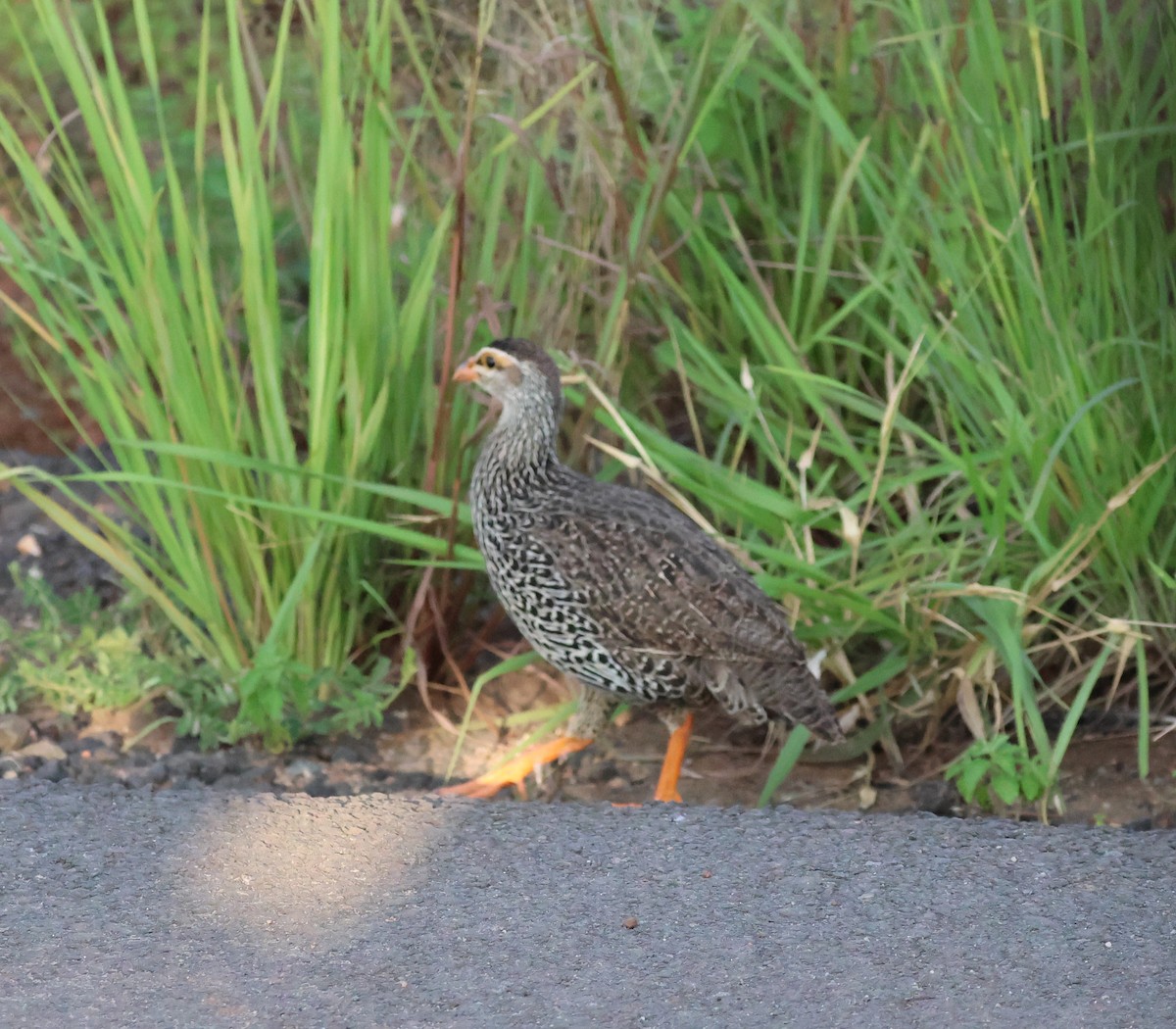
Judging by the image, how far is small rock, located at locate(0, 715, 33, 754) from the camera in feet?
12.8

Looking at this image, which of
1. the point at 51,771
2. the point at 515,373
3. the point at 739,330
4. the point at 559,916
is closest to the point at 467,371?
the point at 515,373

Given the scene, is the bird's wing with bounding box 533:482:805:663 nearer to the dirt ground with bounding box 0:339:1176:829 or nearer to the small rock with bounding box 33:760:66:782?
the dirt ground with bounding box 0:339:1176:829

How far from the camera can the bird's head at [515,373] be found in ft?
12.4

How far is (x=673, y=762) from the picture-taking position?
3734 mm

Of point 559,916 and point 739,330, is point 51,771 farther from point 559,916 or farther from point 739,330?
point 739,330

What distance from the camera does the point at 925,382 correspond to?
404cm

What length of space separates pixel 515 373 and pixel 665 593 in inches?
25.2

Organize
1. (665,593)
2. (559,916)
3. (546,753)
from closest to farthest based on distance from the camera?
1. (559,916)
2. (665,593)
3. (546,753)

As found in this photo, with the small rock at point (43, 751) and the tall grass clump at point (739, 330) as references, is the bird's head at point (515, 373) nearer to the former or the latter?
the tall grass clump at point (739, 330)

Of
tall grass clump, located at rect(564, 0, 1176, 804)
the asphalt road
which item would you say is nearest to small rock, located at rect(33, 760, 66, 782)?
the asphalt road

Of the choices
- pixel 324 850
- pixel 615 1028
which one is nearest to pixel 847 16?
pixel 324 850

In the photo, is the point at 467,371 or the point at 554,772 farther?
the point at 554,772

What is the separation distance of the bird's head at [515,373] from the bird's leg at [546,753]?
708 mm

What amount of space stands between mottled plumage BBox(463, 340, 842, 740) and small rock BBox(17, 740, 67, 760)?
112cm
